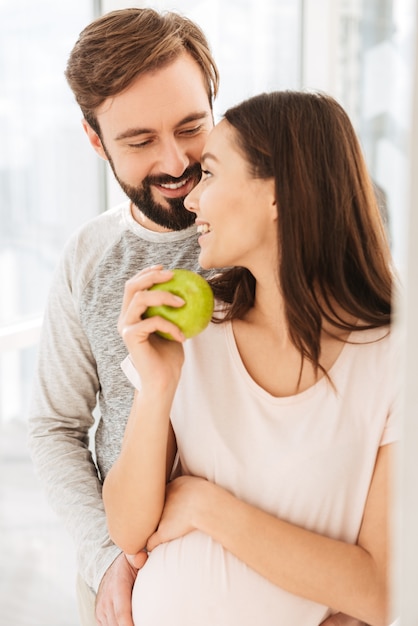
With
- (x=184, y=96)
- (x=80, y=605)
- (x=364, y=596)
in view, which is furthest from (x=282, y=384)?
(x=80, y=605)

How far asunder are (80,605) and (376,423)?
2.61 ft

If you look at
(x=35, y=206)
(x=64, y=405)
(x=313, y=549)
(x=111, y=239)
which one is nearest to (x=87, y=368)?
(x=64, y=405)

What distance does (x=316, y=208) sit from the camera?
117cm

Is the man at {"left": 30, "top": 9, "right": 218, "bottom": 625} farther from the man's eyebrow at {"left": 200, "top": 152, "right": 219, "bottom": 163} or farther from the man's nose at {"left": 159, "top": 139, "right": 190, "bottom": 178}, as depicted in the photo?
the man's eyebrow at {"left": 200, "top": 152, "right": 219, "bottom": 163}

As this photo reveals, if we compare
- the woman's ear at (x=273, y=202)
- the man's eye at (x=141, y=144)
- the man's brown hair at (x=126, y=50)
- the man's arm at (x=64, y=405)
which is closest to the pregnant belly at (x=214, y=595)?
the man's arm at (x=64, y=405)

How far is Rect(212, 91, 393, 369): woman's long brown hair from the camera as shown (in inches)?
45.5

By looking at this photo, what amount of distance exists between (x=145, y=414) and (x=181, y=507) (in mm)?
145

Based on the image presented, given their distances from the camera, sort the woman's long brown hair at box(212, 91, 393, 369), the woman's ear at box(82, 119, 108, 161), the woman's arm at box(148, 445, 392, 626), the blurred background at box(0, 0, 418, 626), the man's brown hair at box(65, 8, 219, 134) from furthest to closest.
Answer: the blurred background at box(0, 0, 418, 626) < the woman's ear at box(82, 119, 108, 161) < the man's brown hair at box(65, 8, 219, 134) < the woman's long brown hair at box(212, 91, 393, 369) < the woman's arm at box(148, 445, 392, 626)

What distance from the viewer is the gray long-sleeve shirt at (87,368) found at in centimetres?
144

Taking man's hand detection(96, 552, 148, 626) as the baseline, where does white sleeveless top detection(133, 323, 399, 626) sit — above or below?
above

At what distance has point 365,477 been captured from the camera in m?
1.11

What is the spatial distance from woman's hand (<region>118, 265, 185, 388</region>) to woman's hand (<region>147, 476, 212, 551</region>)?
0.16 meters

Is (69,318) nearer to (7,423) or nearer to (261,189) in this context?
(261,189)

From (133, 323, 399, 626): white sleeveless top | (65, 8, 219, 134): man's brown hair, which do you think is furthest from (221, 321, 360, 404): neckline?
(65, 8, 219, 134): man's brown hair
